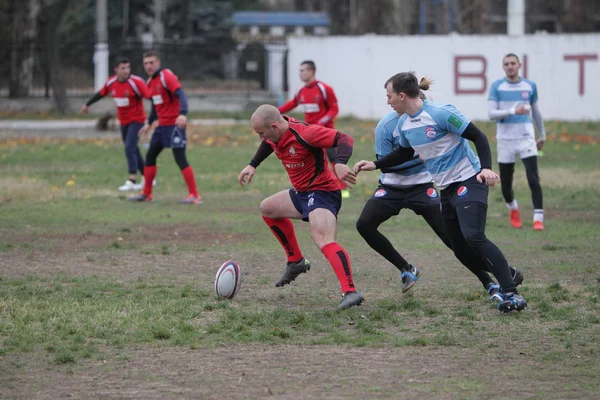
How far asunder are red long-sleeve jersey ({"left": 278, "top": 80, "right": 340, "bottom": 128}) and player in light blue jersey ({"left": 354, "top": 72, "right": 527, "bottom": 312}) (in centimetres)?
719

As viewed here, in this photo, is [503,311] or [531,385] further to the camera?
[503,311]

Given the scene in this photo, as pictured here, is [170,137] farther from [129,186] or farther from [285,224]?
[285,224]

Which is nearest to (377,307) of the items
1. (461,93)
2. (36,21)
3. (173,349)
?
(173,349)

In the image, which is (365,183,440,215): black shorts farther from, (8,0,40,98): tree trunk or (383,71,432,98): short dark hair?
(8,0,40,98): tree trunk

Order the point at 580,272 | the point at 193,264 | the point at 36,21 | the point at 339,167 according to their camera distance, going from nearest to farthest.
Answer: the point at 339,167, the point at 580,272, the point at 193,264, the point at 36,21

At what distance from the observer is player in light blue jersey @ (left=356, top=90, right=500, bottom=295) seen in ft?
28.8

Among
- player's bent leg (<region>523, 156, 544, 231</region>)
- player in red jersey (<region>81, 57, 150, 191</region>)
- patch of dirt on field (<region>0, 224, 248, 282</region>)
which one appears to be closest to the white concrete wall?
player in red jersey (<region>81, 57, 150, 191</region>)

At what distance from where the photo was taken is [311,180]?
8.40 m

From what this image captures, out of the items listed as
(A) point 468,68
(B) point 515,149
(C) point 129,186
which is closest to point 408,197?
(B) point 515,149

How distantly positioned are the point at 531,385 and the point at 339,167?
2.55 m

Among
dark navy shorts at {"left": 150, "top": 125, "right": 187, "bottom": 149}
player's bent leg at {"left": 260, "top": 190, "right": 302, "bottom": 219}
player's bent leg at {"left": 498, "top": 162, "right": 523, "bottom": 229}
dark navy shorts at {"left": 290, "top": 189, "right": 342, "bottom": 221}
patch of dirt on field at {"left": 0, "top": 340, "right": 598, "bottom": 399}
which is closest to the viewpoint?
patch of dirt on field at {"left": 0, "top": 340, "right": 598, "bottom": 399}

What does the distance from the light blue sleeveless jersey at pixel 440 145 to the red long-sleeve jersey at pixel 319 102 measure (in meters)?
7.28

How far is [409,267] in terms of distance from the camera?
8875mm

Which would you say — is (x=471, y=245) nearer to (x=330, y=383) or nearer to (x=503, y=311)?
(x=503, y=311)
